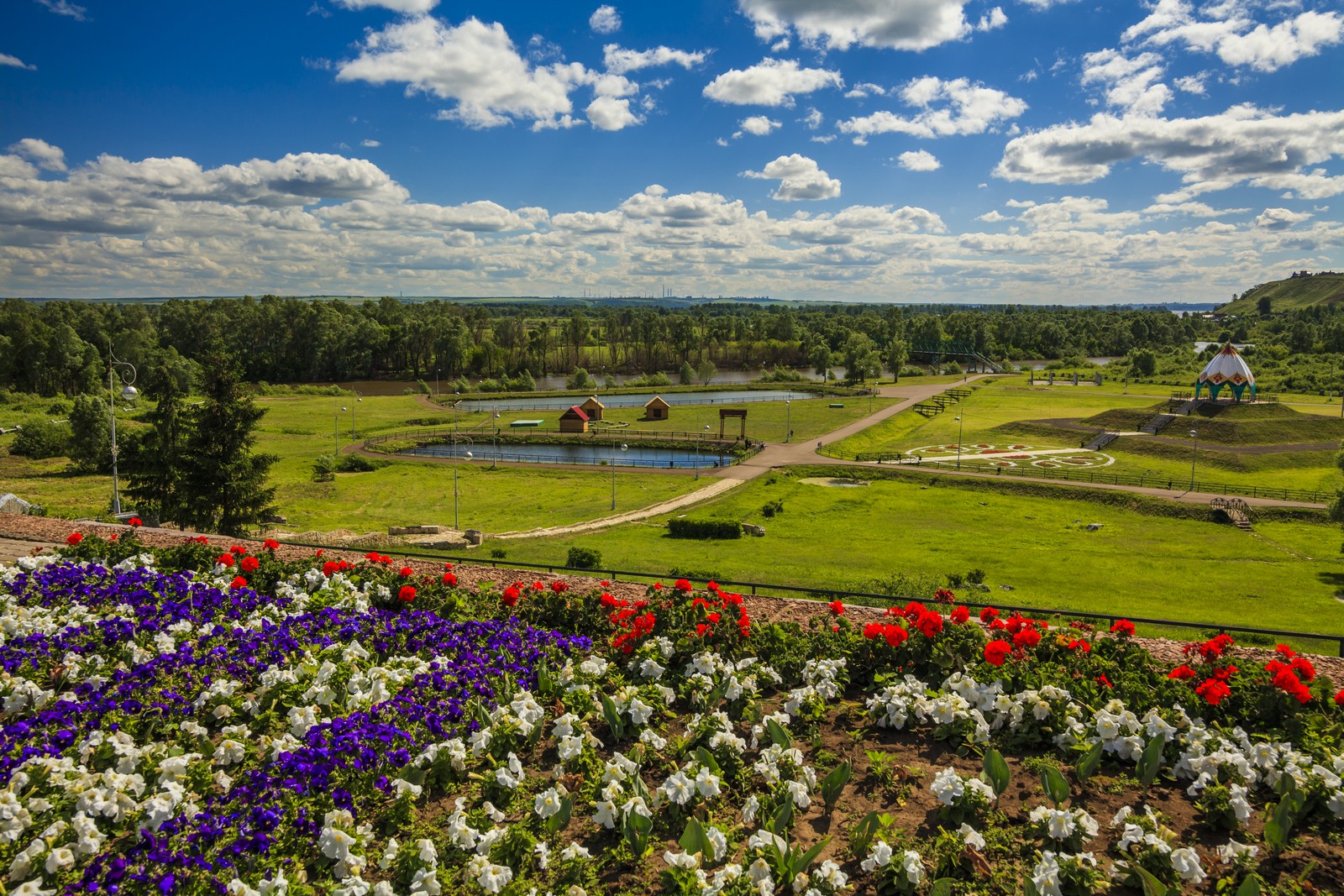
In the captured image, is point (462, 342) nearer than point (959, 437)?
No

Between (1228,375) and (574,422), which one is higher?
(1228,375)

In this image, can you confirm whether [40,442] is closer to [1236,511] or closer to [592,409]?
[592,409]

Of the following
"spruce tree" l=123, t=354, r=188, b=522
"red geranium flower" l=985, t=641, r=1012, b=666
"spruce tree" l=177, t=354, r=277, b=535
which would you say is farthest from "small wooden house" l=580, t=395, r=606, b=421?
"red geranium flower" l=985, t=641, r=1012, b=666

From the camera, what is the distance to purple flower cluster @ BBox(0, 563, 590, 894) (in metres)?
6.20

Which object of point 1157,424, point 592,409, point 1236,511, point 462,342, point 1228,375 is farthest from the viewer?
point 462,342

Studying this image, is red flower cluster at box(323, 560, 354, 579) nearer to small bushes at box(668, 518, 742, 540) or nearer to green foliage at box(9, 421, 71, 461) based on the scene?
small bushes at box(668, 518, 742, 540)

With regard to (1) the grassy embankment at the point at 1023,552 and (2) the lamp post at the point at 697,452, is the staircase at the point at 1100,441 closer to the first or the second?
(1) the grassy embankment at the point at 1023,552

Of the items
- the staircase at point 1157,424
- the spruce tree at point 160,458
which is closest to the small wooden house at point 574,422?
the spruce tree at point 160,458

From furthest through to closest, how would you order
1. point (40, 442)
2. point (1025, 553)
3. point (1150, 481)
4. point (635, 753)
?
1. point (40, 442)
2. point (1150, 481)
3. point (1025, 553)
4. point (635, 753)

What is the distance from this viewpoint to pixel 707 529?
115ft

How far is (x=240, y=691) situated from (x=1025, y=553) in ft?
103

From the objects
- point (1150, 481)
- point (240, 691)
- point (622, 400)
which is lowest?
point (1150, 481)

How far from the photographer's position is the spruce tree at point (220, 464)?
3114 centimetres

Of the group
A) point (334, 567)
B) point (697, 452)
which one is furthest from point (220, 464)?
point (697, 452)
